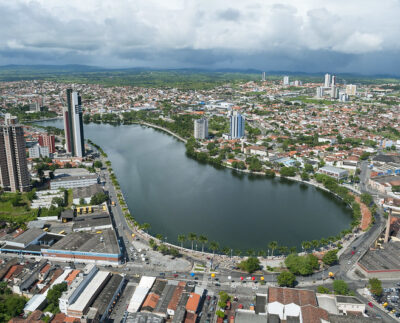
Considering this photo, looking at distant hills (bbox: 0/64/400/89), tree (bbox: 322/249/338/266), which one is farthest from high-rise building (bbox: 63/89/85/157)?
distant hills (bbox: 0/64/400/89)

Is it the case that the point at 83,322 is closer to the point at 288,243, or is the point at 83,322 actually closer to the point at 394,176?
the point at 288,243

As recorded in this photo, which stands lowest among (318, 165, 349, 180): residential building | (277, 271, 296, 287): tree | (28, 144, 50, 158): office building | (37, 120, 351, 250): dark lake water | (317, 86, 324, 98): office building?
(37, 120, 351, 250): dark lake water

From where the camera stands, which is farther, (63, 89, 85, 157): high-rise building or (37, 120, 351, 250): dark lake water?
(63, 89, 85, 157): high-rise building

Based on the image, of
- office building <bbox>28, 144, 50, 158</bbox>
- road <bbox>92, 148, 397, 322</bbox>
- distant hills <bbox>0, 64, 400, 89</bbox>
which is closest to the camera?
road <bbox>92, 148, 397, 322</bbox>

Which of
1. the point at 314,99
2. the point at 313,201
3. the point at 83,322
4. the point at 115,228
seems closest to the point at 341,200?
the point at 313,201

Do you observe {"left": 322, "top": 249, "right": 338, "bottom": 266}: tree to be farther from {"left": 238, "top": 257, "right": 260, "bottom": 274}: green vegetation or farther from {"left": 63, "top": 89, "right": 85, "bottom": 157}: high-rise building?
{"left": 63, "top": 89, "right": 85, "bottom": 157}: high-rise building

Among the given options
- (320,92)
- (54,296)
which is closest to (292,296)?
(54,296)

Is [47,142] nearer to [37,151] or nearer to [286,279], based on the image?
[37,151]
